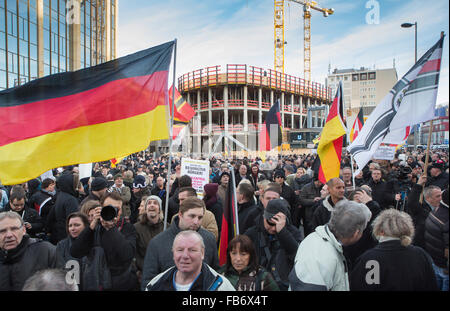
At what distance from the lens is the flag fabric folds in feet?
15.7

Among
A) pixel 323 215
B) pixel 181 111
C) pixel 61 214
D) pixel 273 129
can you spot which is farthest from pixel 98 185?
pixel 273 129

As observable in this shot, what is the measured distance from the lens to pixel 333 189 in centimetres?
371

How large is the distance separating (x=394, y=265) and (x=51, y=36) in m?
39.6

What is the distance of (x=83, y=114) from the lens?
329 cm

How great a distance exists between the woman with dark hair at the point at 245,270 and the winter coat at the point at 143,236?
1202 mm

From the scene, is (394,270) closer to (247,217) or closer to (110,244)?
(247,217)

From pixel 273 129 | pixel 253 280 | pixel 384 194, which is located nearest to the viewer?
pixel 253 280

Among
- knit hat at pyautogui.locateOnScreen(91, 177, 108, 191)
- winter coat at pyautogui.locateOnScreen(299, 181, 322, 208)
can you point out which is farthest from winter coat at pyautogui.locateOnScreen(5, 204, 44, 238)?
winter coat at pyautogui.locateOnScreen(299, 181, 322, 208)

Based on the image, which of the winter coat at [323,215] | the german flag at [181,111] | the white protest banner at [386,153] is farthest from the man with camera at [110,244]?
the white protest banner at [386,153]

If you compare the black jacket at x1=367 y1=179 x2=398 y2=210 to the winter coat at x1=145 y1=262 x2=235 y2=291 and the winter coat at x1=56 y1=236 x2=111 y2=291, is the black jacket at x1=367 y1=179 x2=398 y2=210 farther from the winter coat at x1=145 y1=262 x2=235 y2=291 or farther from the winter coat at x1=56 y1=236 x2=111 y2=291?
the winter coat at x1=56 y1=236 x2=111 y2=291

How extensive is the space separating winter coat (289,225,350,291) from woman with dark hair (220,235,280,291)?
1.09 feet

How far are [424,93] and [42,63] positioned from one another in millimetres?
36784

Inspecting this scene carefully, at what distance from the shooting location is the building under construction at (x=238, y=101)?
3901cm
